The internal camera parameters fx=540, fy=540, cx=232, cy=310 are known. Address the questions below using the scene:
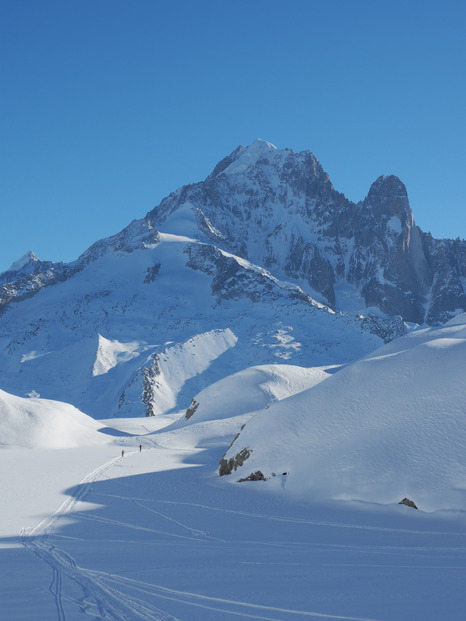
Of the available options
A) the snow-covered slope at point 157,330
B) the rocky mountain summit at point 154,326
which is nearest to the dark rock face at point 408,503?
the rocky mountain summit at point 154,326

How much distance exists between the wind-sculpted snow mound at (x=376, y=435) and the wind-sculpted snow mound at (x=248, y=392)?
3272 cm

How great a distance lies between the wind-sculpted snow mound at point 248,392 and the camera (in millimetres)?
64500

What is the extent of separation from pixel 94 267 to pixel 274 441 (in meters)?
148

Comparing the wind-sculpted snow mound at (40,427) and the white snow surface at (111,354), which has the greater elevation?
the white snow surface at (111,354)

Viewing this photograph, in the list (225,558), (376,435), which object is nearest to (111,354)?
(376,435)

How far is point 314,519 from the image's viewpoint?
19000 mm

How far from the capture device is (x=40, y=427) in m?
50.7

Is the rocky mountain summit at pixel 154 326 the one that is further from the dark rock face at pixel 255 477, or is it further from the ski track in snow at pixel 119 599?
the ski track in snow at pixel 119 599

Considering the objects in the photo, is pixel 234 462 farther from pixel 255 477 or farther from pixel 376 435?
pixel 376 435

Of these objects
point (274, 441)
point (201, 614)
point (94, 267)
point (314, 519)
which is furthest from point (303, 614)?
point (94, 267)

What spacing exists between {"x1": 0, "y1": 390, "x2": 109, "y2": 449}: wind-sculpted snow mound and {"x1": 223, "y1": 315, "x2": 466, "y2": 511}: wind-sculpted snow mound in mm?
24747

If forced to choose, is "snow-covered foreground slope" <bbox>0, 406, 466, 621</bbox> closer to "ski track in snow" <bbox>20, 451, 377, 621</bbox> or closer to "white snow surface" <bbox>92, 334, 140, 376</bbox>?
"ski track in snow" <bbox>20, 451, 377, 621</bbox>

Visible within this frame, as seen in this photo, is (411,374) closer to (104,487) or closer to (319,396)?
(319,396)

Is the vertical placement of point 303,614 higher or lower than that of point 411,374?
lower
